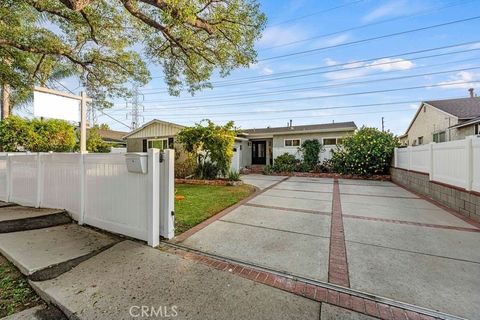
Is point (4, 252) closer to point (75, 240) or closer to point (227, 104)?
point (75, 240)

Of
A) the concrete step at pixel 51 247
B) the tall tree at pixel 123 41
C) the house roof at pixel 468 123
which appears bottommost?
the concrete step at pixel 51 247

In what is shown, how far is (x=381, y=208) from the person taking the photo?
596 centimetres

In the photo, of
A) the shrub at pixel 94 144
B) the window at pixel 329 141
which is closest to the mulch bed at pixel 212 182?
the shrub at pixel 94 144

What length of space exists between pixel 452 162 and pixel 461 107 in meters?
11.4

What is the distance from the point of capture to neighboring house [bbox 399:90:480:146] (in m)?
11.5

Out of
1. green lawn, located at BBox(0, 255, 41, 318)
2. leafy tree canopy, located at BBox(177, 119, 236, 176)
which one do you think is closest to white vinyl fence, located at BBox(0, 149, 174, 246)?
green lawn, located at BBox(0, 255, 41, 318)

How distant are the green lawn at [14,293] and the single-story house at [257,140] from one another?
1206 cm

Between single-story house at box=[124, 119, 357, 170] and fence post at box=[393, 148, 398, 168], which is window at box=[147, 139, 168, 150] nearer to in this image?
single-story house at box=[124, 119, 357, 170]

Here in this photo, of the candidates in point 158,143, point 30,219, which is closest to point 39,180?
point 30,219

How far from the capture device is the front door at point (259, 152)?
68.1 ft

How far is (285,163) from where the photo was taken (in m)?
15.9

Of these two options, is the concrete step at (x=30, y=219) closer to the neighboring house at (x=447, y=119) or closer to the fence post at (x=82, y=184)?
the fence post at (x=82, y=184)

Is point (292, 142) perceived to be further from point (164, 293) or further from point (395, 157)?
point (164, 293)

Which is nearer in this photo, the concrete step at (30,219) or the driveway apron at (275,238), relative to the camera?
the driveway apron at (275,238)
